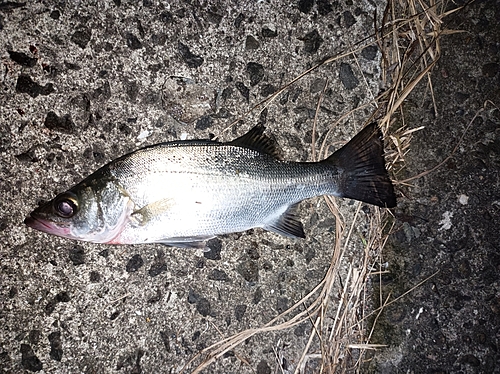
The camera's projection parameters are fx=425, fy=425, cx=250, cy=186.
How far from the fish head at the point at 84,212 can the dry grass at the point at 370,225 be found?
1047 millimetres

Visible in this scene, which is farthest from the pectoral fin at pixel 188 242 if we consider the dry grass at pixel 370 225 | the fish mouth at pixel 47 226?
the dry grass at pixel 370 225

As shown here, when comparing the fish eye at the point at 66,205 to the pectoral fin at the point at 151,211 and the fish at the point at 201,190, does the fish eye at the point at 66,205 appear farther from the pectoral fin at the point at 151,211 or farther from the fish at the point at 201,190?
the pectoral fin at the point at 151,211

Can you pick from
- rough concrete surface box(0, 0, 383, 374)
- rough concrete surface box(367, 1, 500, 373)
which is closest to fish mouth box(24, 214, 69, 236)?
rough concrete surface box(0, 0, 383, 374)

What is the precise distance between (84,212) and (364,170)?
1553 millimetres

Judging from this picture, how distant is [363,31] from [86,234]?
6.97ft

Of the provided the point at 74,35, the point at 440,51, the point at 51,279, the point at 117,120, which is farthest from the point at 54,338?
the point at 440,51

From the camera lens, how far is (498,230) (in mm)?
2656

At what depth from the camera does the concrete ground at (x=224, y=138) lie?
7.91 feet

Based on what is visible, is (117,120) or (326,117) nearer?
(117,120)

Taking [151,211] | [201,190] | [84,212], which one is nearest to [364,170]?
[201,190]

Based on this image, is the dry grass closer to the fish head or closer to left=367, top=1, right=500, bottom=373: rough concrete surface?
left=367, top=1, right=500, bottom=373: rough concrete surface

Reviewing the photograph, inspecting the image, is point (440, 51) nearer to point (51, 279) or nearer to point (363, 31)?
point (363, 31)

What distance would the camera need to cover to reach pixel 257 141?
2447 millimetres

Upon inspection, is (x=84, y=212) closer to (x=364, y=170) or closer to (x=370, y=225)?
(x=364, y=170)
